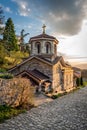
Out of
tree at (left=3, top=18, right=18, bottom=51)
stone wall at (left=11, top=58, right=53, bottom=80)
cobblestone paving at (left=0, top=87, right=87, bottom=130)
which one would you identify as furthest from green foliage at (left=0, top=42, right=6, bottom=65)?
cobblestone paving at (left=0, top=87, right=87, bottom=130)

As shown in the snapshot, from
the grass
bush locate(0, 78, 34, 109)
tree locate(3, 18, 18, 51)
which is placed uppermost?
tree locate(3, 18, 18, 51)

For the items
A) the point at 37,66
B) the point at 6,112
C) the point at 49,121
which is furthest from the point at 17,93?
the point at 37,66

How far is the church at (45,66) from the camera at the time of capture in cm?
3174

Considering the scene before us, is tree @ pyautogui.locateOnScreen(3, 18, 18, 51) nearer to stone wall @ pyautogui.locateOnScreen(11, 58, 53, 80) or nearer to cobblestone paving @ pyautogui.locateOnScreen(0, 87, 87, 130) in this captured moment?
stone wall @ pyautogui.locateOnScreen(11, 58, 53, 80)

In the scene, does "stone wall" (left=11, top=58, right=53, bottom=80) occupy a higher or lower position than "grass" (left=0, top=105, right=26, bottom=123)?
higher

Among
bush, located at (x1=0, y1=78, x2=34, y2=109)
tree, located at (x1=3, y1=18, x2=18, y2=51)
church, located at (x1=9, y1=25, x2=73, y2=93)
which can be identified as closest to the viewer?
bush, located at (x1=0, y1=78, x2=34, y2=109)

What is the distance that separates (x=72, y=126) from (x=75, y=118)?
2.21m

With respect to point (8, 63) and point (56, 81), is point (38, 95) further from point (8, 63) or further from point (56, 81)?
point (8, 63)

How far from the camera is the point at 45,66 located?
110 ft

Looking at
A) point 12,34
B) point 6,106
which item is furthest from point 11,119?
point 12,34

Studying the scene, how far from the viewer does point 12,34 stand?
194 feet

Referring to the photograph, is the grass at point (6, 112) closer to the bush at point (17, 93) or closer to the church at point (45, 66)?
the bush at point (17, 93)

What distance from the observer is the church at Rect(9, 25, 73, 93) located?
31.7 m

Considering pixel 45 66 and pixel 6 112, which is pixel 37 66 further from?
pixel 6 112
